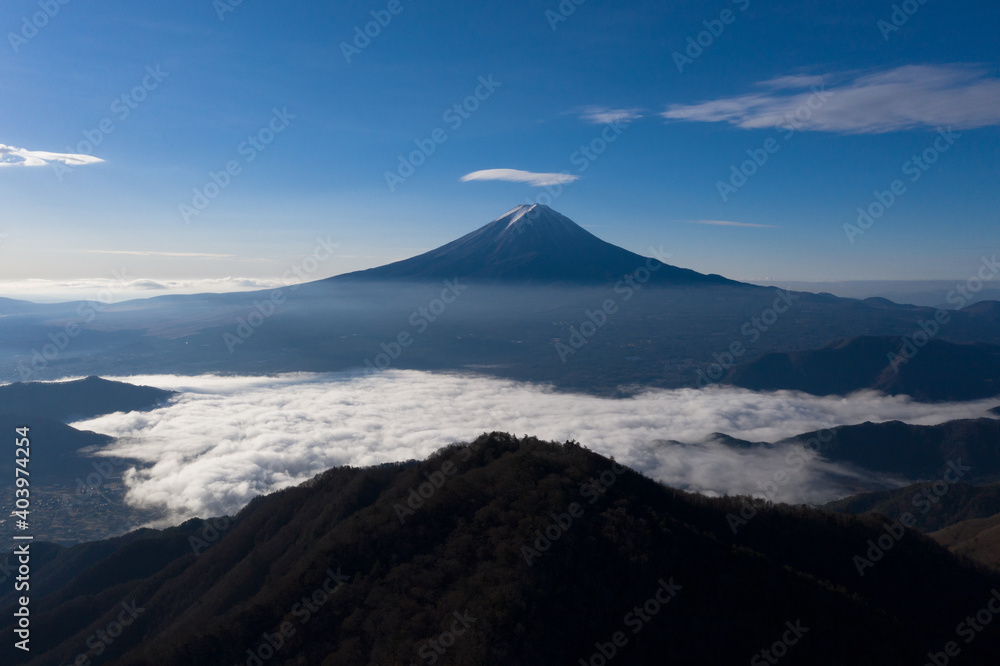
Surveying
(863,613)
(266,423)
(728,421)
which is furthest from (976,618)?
(266,423)

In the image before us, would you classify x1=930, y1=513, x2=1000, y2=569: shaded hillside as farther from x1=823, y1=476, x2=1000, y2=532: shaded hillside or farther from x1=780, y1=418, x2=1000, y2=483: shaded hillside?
x1=780, y1=418, x2=1000, y2=483: shaded hillside

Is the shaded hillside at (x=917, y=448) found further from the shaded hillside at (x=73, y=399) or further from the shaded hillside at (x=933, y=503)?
the shaded hillside at (x=73, y=399)

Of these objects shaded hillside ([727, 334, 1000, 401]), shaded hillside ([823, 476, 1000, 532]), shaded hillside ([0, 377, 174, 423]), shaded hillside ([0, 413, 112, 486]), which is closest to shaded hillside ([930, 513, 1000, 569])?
shaded hillside ([823, 476, 1000, 532])

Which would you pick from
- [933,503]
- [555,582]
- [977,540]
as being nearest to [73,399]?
[555,582]

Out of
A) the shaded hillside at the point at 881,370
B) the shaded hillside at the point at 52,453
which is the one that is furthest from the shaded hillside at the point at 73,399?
the shaded hillside at the point at 881,370

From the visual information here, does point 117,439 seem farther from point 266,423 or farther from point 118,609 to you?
point 118,609
